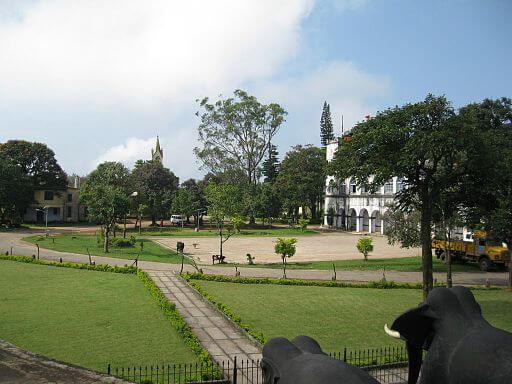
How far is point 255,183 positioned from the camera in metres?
72.4

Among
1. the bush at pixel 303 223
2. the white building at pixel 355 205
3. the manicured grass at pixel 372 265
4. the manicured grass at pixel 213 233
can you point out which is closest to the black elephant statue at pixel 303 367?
the manicured grass at pixel 372 265

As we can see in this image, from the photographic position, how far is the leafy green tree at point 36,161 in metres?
67.3

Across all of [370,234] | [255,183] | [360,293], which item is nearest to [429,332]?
[360,293]

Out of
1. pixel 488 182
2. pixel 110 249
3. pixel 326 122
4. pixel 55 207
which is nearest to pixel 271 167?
pixel 326 122

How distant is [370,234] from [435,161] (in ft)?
153

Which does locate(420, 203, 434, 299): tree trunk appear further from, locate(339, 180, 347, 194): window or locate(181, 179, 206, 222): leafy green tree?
locate(339, 180, 347, 194): window

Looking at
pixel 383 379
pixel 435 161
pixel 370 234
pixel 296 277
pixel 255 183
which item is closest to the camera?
pixel 383 379

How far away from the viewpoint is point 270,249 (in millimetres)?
44250

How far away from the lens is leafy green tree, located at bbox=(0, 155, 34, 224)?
5709cm

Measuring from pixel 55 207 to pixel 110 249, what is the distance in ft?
121

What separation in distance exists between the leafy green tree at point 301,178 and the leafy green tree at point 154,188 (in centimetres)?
1726

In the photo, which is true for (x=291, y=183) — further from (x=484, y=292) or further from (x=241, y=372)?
(x=241, y=372)

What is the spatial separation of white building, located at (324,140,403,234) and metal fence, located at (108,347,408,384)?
166 ft

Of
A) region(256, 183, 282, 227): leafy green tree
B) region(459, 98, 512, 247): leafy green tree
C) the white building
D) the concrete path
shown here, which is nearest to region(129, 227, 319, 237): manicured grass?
region(256, 183, 282, 227): leafy green tree
